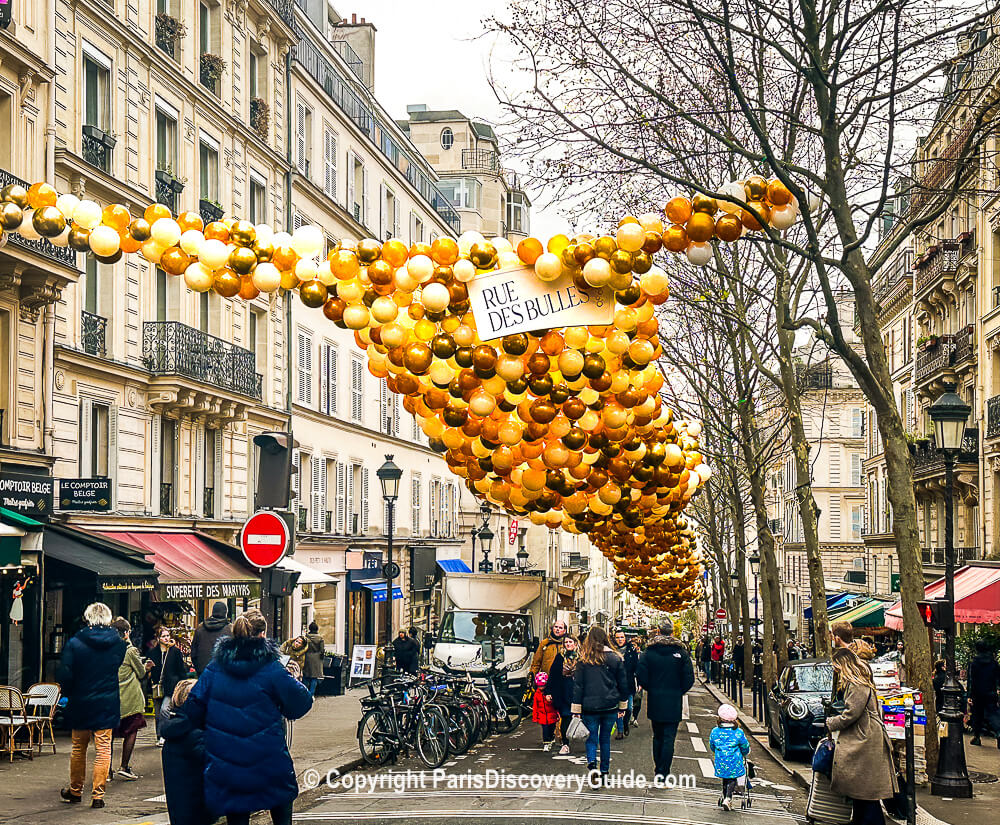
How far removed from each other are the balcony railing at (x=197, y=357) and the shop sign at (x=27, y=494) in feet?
21.5

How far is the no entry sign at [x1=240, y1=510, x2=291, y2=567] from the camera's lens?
11.8m

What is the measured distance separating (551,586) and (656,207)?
12.1 m

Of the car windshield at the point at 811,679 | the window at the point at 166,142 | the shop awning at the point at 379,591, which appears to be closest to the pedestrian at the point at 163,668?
the car windshield at the point at 811,679

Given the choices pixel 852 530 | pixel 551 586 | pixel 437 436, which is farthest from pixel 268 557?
pixel 852 530

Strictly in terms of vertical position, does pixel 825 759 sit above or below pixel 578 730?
above

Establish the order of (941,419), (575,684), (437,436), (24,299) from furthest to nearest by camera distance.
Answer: (24,299) < (941,419) < (575,684) < (437,436)

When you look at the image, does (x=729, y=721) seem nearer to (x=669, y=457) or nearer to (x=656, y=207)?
(x=669, y=457)

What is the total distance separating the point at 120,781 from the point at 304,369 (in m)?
23.2

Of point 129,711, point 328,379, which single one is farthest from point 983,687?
point 328,379

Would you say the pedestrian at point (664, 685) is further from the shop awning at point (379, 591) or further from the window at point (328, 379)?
the shop awning at point (379, 591)

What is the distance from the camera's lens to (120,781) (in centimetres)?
1325

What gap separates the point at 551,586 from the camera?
30.0m

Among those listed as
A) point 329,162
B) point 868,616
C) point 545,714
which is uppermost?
point 329,162

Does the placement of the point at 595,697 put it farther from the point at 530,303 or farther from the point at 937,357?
the point at 937,357
